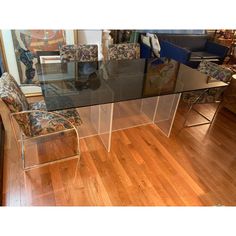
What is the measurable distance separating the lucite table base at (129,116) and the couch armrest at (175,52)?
47.1 inches

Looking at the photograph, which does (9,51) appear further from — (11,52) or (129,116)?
(129,116)

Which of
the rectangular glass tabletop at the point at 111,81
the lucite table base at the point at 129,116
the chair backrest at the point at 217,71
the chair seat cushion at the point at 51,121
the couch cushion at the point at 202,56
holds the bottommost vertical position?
the lucite table base at the point at 129,116

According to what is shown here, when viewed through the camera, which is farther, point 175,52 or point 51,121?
point 175,52

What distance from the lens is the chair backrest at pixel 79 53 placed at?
2357mm

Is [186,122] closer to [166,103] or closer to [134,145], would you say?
[166,103]

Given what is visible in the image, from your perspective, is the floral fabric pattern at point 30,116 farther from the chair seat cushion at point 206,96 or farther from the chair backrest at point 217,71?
the chair backrest at point 217,71

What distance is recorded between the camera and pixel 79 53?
7.96 ft

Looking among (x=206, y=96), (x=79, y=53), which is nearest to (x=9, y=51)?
(x=79, y=53)

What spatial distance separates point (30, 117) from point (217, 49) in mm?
4071

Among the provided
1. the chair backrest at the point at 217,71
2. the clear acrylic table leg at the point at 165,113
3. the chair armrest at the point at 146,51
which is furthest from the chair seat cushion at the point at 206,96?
the chair armrest at the point at 146,51

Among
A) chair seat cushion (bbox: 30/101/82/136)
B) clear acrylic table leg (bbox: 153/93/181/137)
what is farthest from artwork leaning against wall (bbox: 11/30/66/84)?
clear acrylic table leg (bbox: 153/93/181/137)
